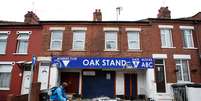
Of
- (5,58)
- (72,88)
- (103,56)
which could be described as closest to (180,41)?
(103,56)

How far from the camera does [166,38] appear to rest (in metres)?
19.6

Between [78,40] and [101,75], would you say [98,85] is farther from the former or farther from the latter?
[78,40]

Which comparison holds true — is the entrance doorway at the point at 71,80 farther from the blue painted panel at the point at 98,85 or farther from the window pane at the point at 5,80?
the window pane at the point at 5,80

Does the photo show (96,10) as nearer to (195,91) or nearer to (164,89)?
(164,89)

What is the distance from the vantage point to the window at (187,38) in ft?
64.2

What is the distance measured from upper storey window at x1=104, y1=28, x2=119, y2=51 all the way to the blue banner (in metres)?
1.21

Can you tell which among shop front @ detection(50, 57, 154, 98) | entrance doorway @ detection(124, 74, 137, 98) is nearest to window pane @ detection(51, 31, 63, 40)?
shop front @ detection(50, 57, 154, 98)

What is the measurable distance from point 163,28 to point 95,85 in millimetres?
7912

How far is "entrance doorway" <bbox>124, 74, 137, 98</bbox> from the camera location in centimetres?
1916

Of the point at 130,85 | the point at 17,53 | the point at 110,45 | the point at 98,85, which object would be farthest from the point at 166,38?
the point at 17,53

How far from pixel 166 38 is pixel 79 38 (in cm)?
775

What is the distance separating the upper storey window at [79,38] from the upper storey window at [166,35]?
690 centimetres

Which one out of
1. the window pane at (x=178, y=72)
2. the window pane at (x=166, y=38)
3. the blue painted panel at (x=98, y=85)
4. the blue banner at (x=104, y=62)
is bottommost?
the blue painted panel at (x=98, y=85)

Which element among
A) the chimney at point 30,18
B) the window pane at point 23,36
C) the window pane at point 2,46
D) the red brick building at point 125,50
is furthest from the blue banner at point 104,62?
the chimney at point 30,18
